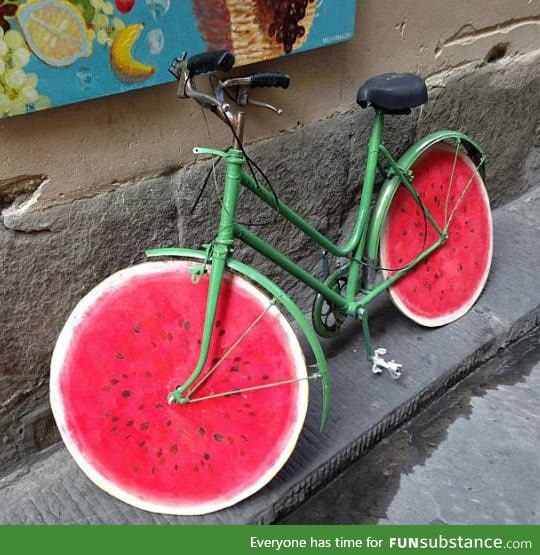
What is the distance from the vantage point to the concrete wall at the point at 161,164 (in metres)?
2.04

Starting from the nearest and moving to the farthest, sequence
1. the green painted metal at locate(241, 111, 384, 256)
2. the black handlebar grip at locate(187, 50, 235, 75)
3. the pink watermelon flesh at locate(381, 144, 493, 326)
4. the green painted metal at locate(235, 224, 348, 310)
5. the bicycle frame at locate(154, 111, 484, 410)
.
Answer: the black handlebar grip at locate(187, 50, 235, 75) < the bicycle frame at locate(154, 111, 484, 410) < the green painted metal at locate(235, 224, 348, 310) < the green painted metal at locate(241, 111, 384, 256) < the pink watermelon flesh at locate(381, 144, 493, 326)

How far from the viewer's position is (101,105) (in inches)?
80.9

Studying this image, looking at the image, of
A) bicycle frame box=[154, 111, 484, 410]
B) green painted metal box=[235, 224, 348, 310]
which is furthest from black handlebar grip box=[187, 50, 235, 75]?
green painted metal box=[235, 224, 348, 310]

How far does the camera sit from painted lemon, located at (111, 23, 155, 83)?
6.40 ft

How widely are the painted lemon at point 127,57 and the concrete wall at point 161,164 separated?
0.10m

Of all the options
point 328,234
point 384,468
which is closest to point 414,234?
point 328,234

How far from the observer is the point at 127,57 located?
1.99 meters

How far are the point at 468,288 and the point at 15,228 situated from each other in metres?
2.11

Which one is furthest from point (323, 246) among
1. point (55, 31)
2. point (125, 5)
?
point (55, 31)

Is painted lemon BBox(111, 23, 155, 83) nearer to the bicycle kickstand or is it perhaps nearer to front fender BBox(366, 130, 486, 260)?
front fender BBox(366, 130, 486, 260)

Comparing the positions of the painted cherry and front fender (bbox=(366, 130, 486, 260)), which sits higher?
the painted cherry

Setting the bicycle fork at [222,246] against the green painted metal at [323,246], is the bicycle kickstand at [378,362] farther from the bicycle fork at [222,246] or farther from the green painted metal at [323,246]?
the bicycle fork at [222,246]

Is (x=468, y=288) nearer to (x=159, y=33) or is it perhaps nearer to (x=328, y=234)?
(x=328, y=234)

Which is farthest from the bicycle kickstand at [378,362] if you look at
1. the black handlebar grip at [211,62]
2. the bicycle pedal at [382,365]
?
the black handlebar grip at [211,62]
